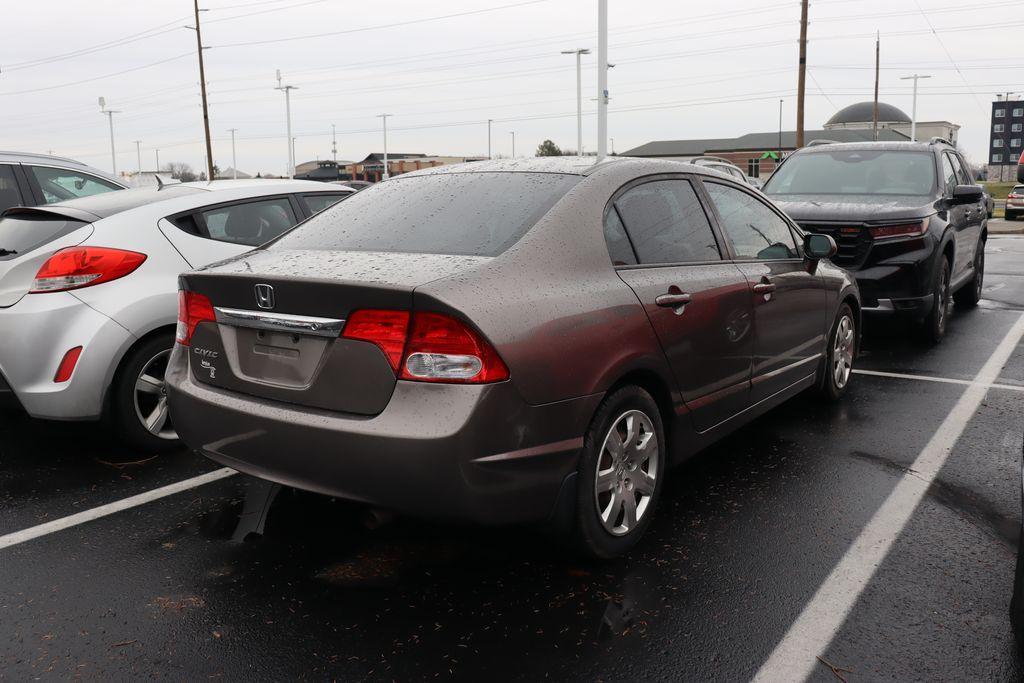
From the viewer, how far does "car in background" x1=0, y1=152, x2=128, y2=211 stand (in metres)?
7.19

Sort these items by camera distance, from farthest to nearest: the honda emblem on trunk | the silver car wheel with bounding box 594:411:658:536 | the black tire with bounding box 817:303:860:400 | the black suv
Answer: the black suv < the black tire with bounding box 817:303:860:400 < the silver car wheel with bounding box 594:411:658:536 < the honda emblem on trunk

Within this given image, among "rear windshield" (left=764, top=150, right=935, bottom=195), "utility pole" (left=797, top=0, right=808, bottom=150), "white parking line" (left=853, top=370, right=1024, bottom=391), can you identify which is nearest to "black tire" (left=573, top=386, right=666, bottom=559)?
"white parking line" (left=853, top=370, right=1024, bottom=391)

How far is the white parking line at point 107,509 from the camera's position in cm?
381

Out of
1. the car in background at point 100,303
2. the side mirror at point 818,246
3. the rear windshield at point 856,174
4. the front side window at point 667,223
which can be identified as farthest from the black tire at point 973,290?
the car in background at point 100,303

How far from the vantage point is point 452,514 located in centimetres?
293

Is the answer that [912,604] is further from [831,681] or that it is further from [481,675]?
[481,675]

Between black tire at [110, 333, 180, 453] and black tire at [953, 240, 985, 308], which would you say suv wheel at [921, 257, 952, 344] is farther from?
black tire at [110, 333, 180, 453]

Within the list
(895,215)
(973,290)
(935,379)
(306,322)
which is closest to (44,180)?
(306,322)

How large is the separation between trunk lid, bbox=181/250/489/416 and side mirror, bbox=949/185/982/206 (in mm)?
6571

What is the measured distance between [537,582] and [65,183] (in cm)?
632

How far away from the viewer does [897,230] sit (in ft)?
24.2

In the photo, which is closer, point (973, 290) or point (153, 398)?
point (153, 398)

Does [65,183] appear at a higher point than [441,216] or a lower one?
higher

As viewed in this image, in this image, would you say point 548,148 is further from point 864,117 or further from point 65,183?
point 65,183
